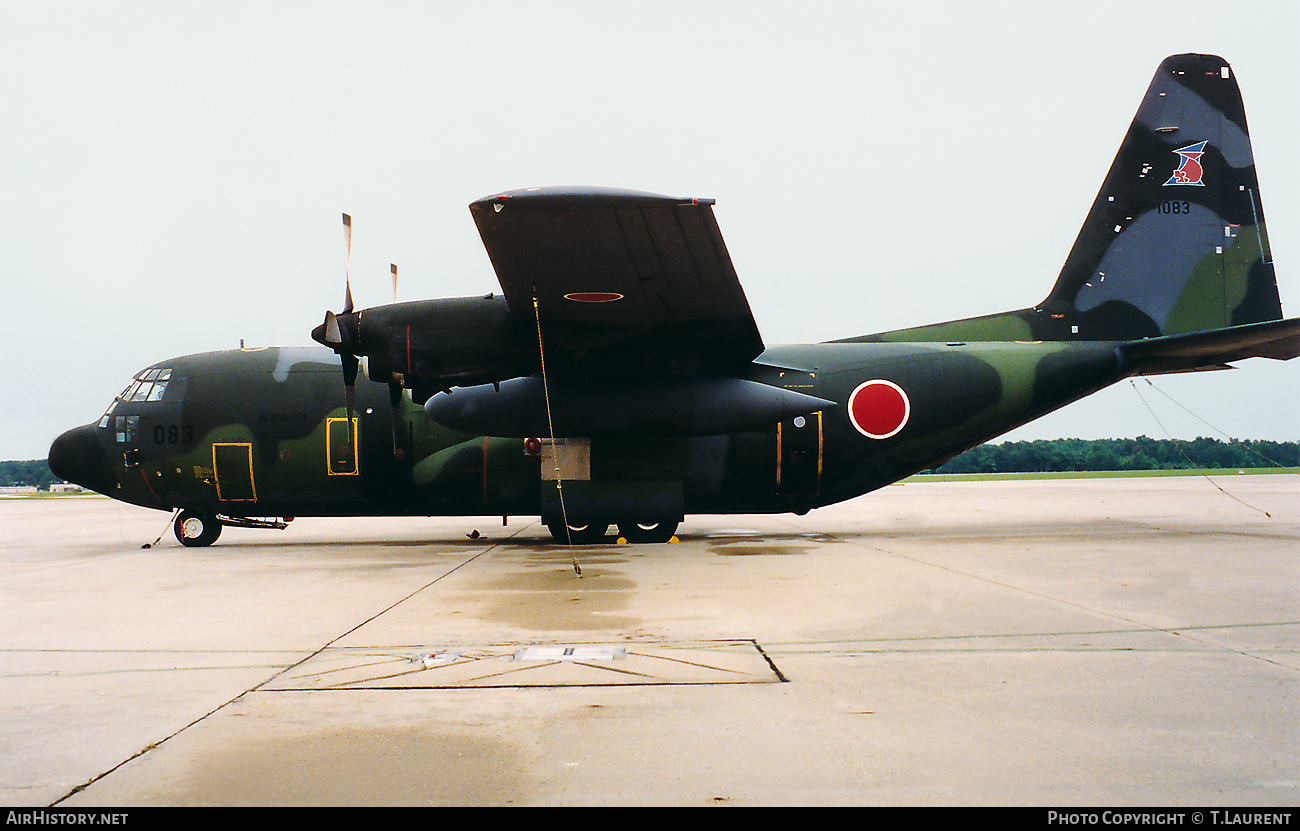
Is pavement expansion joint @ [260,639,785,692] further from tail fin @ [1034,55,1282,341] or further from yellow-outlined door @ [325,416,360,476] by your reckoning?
A: tail fin @ [1034,55,1282,341]

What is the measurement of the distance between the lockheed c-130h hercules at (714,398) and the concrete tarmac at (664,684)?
3.53m

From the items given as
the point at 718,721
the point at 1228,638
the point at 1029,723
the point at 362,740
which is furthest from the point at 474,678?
the point at 1228,638

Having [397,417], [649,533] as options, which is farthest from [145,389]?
[649,533]

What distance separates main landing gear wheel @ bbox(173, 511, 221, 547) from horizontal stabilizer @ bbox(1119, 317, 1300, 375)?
55.5ft

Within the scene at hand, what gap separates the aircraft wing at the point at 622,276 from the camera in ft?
31.9

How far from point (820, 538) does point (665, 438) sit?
140 inches

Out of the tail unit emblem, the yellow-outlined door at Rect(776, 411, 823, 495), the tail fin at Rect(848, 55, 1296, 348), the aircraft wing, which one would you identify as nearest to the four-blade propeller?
the aircraft wing

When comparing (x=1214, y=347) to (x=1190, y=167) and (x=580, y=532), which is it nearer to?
(x=1190, y=167)

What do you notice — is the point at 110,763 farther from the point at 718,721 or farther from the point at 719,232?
the point at 719,232

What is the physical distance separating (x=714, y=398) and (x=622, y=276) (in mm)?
3164

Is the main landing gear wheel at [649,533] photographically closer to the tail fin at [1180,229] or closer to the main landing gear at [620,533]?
the main landing gear at [620,533]


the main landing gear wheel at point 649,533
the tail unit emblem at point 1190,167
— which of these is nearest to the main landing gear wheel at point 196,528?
the main landing gear wheel at point 649,533

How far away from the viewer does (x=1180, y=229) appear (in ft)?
52.0
